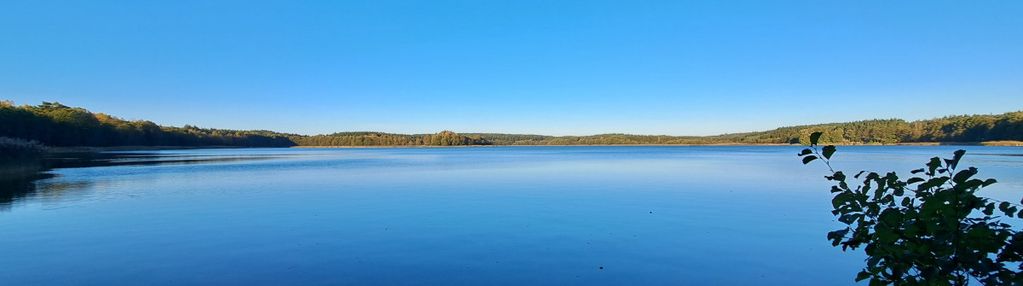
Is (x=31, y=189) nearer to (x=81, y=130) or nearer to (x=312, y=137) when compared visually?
(x=81, y=130)

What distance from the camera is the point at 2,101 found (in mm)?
74438

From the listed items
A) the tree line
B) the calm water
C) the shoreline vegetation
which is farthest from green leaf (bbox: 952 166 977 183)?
the tree line

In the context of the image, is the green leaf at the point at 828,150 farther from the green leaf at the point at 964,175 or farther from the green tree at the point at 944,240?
the green leaf at the point at 964,175

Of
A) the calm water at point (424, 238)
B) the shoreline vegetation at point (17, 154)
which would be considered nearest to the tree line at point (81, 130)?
the shoreline vegetation at point (17, 154)

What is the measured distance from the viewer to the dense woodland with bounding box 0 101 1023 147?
7056 cm

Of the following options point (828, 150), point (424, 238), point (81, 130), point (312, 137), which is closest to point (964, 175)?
point (828, 150)

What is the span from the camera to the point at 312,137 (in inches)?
6722

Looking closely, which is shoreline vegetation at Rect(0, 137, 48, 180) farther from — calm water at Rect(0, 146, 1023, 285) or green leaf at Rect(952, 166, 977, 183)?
green leaf at Rect(952, 166, 977, 183)

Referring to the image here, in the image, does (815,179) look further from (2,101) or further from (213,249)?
(2,101)

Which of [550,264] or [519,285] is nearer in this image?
[519,285]

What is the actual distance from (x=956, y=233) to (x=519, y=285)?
14.5 feet

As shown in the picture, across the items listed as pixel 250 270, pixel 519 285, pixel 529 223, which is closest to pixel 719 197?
pixel 529 223

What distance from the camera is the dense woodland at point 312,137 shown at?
7056 centimetres

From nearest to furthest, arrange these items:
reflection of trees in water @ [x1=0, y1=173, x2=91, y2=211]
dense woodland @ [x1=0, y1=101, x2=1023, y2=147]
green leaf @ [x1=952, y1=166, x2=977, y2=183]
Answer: green leaf @ [x1=952, y1=166, x2=977, y2=183]
reflection of trees in water @ [x1=0, y1=173, x2=91, y2=211]
dense woodland @ [x1=0, y1=101, x2=1023, y2=147]
